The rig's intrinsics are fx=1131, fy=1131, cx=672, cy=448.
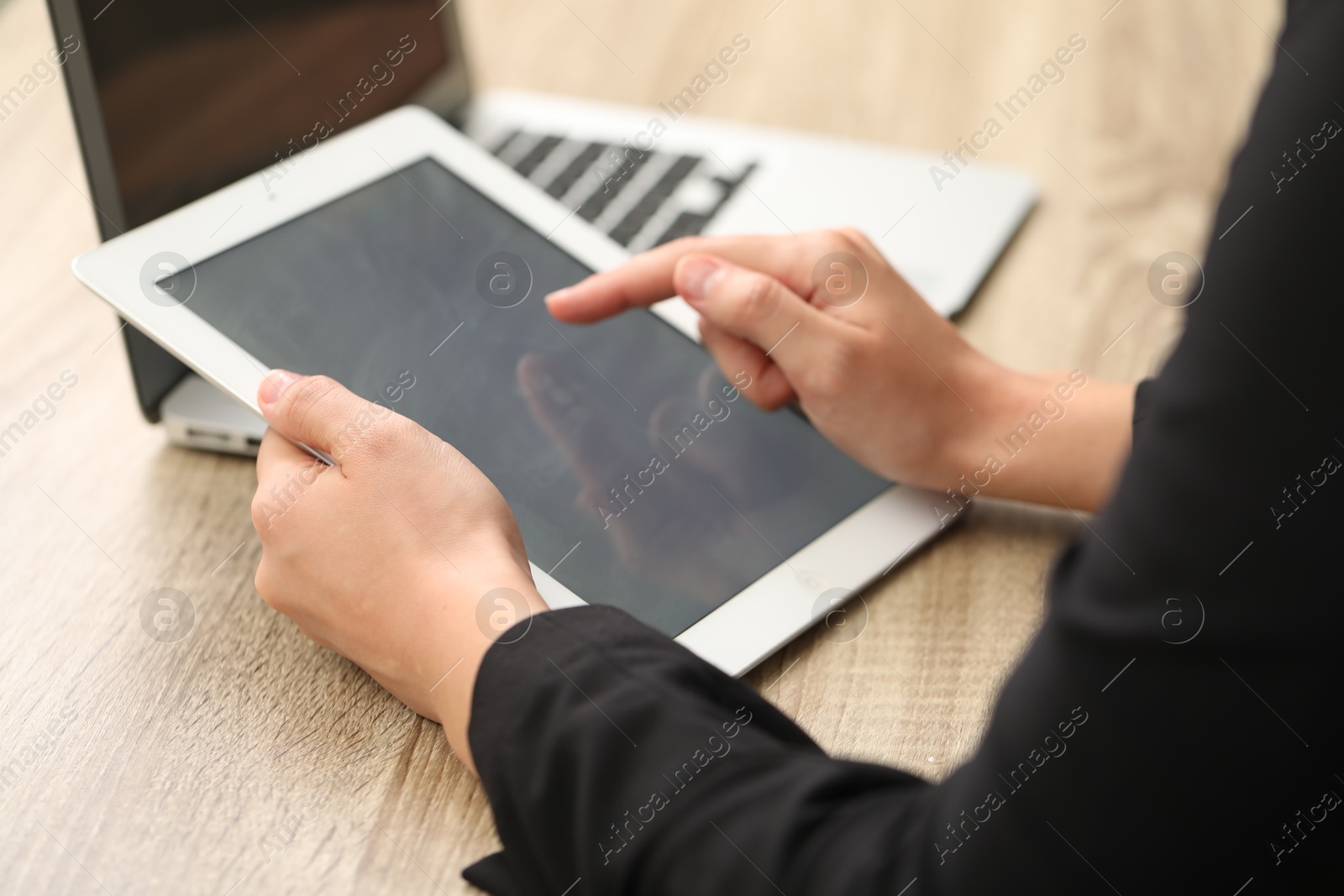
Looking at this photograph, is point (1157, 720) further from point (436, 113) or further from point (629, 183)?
point (436, 113)

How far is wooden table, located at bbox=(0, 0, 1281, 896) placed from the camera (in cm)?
52

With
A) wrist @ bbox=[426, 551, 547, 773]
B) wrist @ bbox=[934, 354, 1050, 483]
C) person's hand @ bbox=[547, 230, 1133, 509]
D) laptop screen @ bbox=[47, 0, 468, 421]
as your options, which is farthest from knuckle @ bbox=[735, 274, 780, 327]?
laptop screen @ bbox=[47, 0, 468, 421]

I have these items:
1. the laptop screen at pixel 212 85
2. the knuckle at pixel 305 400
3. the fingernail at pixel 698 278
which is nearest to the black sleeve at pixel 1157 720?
the knuckle at pixel 305 400

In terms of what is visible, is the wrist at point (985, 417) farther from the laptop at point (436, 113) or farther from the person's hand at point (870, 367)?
the laptop at point (436, 113)

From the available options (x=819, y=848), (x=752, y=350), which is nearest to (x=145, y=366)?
(x=752, y=350)

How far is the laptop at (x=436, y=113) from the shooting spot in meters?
0.72

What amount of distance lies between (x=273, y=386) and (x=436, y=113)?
55 cm

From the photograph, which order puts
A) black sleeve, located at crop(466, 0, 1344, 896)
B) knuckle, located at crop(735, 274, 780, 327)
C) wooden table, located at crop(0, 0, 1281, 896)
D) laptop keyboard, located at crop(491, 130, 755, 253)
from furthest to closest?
laptop keyboard, located at crop(491, 130, 755, 253)
knuckle, located at crop(735, 274, 780, 327)
wooden table, located at crop(0, 0, 1281, 896)
black sleeve, located at crop(466, 0, 1344, 896)

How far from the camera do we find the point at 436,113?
107 centimetres

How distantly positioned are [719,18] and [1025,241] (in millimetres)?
524

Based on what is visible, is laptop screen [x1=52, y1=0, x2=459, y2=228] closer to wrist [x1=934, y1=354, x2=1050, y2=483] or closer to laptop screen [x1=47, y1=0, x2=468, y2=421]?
laptop screen [x1=47, y1=0, x2=468, y2=421]

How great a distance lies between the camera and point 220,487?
0.73 m

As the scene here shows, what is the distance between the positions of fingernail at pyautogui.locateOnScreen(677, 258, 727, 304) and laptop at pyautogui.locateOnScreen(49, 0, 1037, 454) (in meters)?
0.19

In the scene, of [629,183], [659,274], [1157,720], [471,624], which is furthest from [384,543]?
[629,183]
